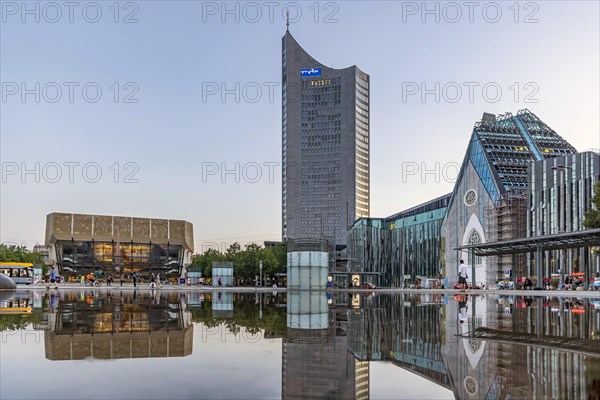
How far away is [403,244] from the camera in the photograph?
125500 millimetres

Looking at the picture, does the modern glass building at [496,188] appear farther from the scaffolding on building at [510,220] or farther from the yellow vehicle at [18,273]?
the yellow vehicle at [18,273]

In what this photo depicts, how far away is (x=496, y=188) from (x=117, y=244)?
104175 millimetres

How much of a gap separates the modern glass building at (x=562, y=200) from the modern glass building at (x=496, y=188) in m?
4.24

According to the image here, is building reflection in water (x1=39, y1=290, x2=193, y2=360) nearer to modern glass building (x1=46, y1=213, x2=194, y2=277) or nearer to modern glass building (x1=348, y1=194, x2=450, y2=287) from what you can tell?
modern glass building (x1=348, y1=194, x2=450, y2=287)

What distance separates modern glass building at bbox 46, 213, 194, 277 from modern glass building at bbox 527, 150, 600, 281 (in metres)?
106

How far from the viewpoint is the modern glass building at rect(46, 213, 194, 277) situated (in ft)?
519

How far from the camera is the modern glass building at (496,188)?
96938mm

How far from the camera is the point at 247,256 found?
99188mm

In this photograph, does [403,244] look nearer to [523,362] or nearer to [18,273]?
[18,273]

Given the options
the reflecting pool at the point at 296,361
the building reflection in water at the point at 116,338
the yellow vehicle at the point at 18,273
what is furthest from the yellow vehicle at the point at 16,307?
the yellow vehicle at the point at 18,273

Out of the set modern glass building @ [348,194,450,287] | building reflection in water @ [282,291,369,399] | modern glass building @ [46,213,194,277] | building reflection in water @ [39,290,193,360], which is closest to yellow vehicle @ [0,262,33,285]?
modern glass building @ [348,194,450,287]

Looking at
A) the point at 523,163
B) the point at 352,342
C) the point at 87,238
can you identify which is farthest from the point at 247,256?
the point at 352,342

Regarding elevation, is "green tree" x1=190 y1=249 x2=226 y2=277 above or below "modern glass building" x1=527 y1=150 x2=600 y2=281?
below

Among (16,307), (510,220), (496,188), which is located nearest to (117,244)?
(496,188)
